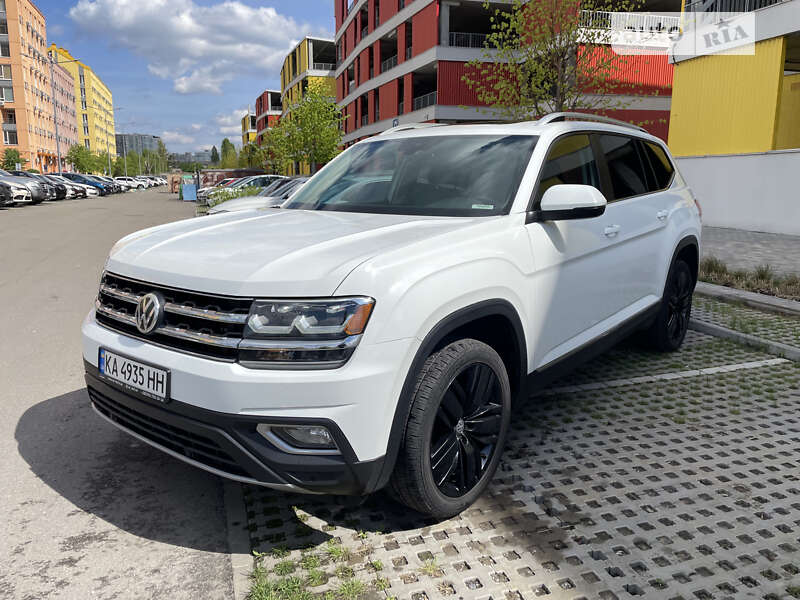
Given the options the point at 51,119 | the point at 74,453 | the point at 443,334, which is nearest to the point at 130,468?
the point at 74,453

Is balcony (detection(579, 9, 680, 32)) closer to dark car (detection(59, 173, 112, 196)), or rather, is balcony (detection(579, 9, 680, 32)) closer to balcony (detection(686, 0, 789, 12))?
balcony (detection(686, 0, 789, 12))

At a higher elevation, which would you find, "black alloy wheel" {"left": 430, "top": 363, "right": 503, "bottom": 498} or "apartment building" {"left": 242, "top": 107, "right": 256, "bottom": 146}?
"apartment building" {"left": 242, "top": 107, "right": 256, "bottom": 146}

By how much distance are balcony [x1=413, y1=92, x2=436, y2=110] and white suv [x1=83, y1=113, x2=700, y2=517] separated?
29720 millimetres

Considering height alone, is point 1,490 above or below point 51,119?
below

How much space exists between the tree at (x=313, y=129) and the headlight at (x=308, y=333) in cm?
3198

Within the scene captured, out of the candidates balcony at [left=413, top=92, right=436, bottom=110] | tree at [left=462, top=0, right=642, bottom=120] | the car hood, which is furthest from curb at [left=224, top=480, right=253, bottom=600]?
balcony at [left=413, top=92, right=436, bottom=110]

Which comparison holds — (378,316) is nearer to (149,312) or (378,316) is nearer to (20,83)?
(149,312)

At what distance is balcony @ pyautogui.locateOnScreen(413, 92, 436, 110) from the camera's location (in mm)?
32406

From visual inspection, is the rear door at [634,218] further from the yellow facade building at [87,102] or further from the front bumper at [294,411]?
the yellow facade building at [87,102]

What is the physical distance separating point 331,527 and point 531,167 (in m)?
2.04

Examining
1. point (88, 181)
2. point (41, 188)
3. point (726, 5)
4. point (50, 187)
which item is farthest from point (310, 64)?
point (726, 5)

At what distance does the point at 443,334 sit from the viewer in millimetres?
2543

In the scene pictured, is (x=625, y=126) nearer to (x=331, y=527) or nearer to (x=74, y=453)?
(x=331, y=527)

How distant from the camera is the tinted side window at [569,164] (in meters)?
3.47
